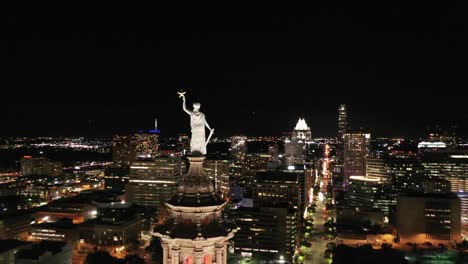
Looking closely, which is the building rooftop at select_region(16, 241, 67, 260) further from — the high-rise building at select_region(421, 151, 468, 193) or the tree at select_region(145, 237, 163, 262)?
the high-rise building at select_region(421, 151, 468, 193)

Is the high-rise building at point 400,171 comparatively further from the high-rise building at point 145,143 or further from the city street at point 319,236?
the high-rise building at point 145,143

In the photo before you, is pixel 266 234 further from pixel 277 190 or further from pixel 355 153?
pixel 355 153

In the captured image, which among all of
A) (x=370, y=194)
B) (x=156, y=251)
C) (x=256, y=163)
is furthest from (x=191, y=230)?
(x=256, y=163)

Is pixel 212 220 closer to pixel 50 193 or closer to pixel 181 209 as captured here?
pixel 181 209

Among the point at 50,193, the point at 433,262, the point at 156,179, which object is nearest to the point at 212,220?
the point at 433,262

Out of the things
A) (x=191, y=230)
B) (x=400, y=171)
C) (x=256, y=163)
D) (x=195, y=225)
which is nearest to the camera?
(x=191, y=230)
